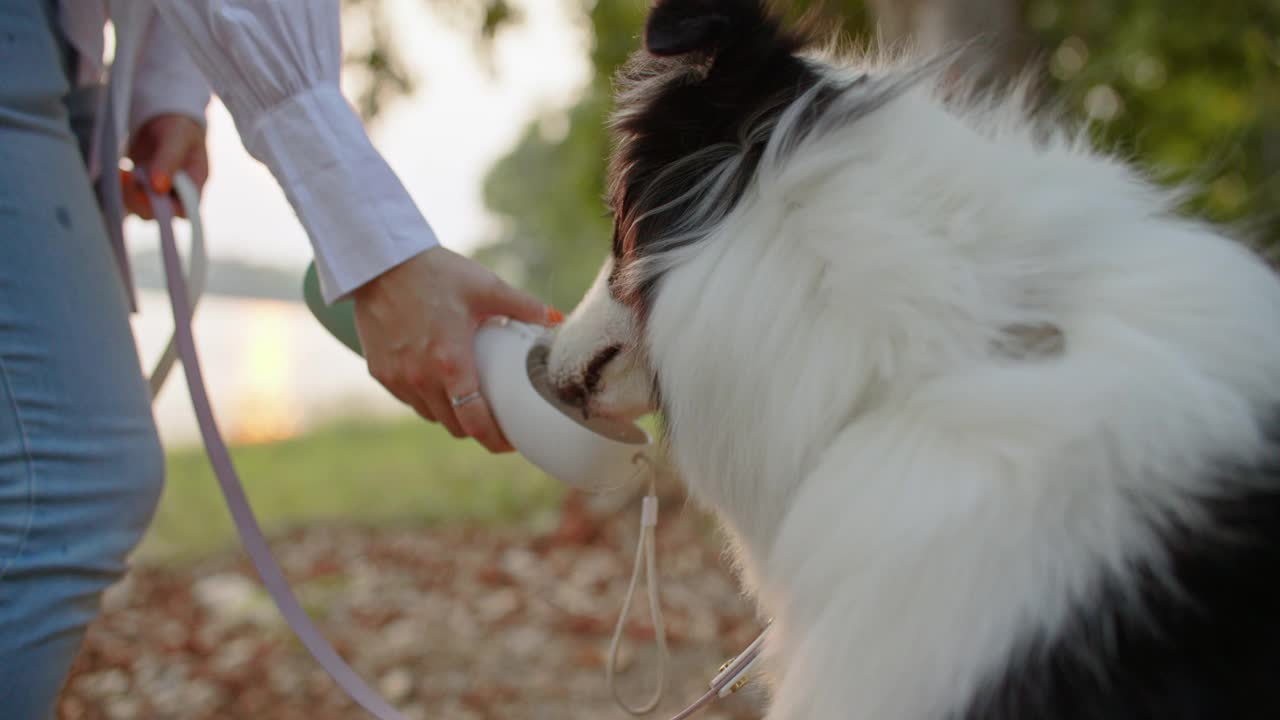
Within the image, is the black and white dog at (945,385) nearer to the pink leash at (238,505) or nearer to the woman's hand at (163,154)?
the pink leash at (238,505)

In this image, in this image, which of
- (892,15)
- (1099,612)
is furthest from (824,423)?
(892,15)

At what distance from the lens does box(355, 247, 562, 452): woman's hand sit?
147cm

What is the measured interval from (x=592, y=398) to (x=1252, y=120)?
16.4 feet

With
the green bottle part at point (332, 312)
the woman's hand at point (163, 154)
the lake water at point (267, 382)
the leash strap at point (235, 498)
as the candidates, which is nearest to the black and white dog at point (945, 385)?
the green bottle part at point (332, 312)

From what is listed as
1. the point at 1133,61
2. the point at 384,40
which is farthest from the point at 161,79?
the point at 1133,61

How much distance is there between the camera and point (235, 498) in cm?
183

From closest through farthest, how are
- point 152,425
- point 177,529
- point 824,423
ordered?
point 824,423 → point 152,425 → point 177,529

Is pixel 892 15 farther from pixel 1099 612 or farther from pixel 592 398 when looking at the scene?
pixel 1099 612

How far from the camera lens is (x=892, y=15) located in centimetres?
370

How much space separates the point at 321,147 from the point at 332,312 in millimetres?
384

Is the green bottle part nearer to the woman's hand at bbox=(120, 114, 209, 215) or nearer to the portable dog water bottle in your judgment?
the portable dog water bottle

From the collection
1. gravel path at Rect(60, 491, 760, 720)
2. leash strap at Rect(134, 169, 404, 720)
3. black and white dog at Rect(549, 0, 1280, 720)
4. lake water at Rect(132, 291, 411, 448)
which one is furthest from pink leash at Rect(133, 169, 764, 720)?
lake water at Rect(132, 291, 411, 448)

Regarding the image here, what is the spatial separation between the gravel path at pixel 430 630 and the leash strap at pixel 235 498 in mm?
1583

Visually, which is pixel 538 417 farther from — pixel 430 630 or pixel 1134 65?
pixel 1134 65
